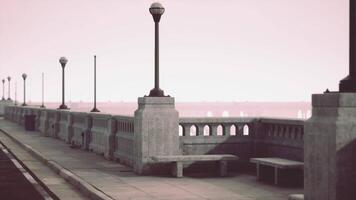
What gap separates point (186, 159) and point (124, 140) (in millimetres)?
3560

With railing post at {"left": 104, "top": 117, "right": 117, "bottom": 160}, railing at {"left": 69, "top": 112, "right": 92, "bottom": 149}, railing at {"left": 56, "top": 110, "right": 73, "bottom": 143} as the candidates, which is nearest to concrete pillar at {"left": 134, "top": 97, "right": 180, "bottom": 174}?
railing post at {"left": 104, "top": 117, "right": 117, "bottom": 160}

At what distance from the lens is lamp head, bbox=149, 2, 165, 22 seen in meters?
17.8

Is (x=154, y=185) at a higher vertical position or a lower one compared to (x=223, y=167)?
lower

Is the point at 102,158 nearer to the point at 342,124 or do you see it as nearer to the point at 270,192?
the point at 270,192

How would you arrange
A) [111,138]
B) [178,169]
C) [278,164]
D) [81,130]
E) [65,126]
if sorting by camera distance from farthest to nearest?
[65,126], [81,130], [111,138], [178,169], [278,164]

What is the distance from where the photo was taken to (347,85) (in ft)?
27.3

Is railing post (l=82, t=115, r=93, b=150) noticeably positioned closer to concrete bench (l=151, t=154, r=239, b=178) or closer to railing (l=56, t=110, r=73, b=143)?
railing (l=56, t=110, r=73, b=143)

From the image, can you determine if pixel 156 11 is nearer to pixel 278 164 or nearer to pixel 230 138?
pixel 230 138

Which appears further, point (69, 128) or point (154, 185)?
point (69, 128)

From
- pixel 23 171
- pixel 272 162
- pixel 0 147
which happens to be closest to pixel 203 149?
pixel 272 162

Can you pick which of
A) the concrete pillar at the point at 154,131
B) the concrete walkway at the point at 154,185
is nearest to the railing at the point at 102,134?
the concrete walkway at the point at 154,185

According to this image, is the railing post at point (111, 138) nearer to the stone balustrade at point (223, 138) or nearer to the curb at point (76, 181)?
the stone balustrade at point (223, 138)

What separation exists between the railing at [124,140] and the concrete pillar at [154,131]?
1379 mm

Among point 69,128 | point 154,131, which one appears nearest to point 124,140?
point 154,131
